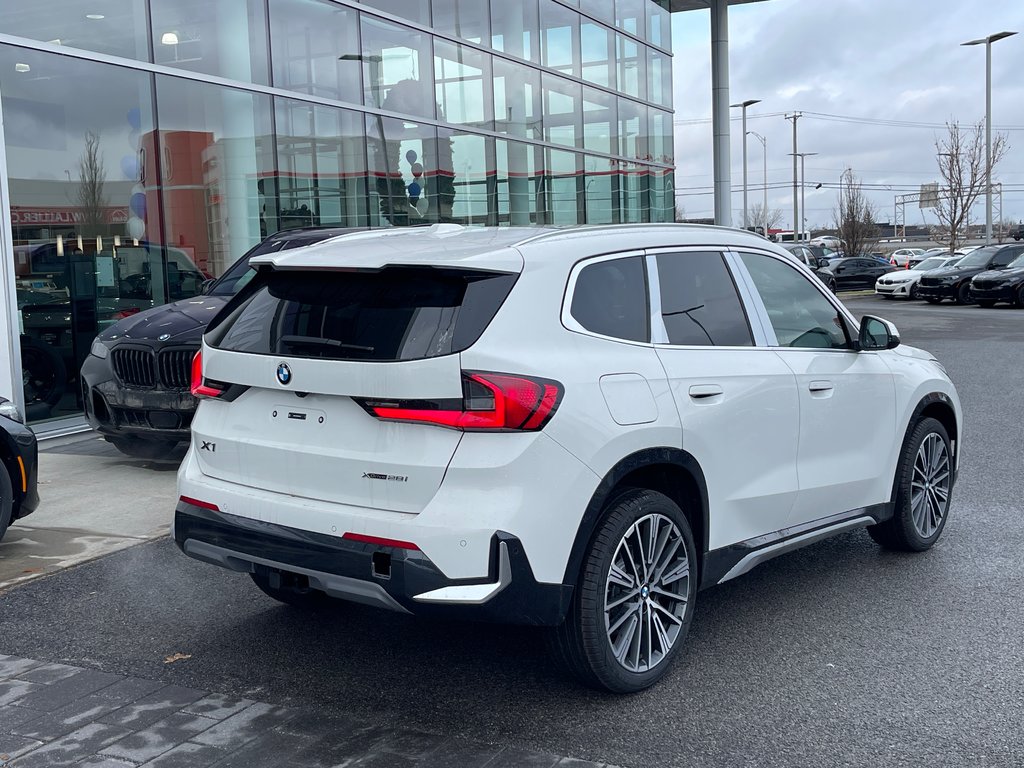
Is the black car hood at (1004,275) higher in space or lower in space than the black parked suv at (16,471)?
higher

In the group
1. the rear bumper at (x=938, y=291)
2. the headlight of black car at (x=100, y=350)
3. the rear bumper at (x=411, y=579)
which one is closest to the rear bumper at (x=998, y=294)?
the rear bumper at (x=938, y=291)

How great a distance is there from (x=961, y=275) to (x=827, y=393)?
94.0ft

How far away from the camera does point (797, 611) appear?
5.20 meters

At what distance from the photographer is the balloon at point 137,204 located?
40.9 ft

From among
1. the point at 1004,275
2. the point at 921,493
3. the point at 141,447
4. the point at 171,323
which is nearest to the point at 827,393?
the point at 921,493

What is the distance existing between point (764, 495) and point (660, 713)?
1.17m

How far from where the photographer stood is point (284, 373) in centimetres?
410

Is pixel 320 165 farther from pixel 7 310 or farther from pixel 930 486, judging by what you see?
pixel 930 486

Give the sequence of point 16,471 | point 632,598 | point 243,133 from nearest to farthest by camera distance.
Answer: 1. point 632,598
2. point 16,471
3. point 243,133

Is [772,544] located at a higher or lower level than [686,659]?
higher

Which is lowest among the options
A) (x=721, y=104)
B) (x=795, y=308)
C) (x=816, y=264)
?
(x=795, y=308)

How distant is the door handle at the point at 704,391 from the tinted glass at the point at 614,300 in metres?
0.29

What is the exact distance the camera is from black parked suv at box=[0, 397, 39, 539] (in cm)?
616

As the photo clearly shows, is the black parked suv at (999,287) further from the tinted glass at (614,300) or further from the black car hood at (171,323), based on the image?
the tinted glass at (614,300)
